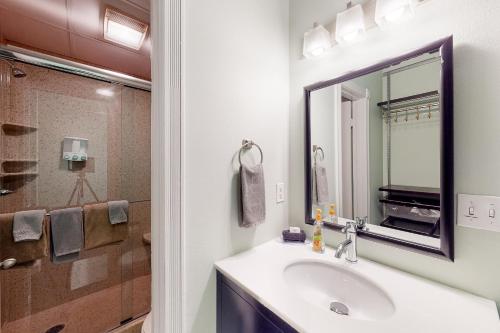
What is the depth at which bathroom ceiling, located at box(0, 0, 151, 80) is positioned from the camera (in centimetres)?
133

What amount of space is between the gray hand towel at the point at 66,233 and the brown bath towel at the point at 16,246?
3.0 inches

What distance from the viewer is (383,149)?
92cm

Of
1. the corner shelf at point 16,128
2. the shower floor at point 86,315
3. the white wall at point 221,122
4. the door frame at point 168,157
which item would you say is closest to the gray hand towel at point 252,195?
the white wall at point 221,122

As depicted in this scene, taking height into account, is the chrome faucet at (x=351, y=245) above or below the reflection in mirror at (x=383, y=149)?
below

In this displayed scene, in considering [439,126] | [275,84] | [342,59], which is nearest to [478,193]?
[439,126]

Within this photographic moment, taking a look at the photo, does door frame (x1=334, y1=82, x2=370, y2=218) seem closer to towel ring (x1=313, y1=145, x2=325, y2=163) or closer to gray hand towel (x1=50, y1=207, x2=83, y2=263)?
towel ring (x1=313, y1=145, x2=325, y2=163)

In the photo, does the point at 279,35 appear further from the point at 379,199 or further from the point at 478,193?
the point at 478,193

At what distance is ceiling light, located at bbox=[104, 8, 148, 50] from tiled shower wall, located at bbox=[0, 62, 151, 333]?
441mm

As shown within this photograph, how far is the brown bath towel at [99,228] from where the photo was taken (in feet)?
5.45

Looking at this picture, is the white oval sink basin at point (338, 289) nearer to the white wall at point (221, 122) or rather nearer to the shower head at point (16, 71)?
the white wall at point (221, 122)

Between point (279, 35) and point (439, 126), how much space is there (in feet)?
3.15

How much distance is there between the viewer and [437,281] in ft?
2.47

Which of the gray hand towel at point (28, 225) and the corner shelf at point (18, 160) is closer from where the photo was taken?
the gray hand towel at point (28, 225)

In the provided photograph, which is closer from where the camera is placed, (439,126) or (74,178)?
(439,126)
